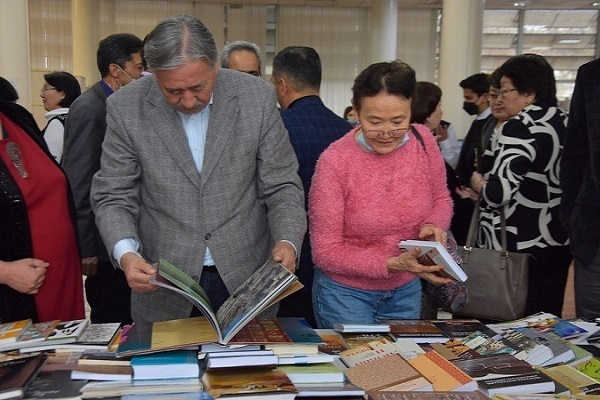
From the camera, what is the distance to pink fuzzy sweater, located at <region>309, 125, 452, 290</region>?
199cm

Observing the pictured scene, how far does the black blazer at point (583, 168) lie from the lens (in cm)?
223

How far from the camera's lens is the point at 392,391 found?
1.43 meters

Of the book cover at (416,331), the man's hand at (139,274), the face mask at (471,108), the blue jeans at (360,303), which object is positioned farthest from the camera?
the face mask at (471,108)

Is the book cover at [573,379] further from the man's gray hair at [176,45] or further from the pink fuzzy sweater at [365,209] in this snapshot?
the man's gray hair at [176,45]

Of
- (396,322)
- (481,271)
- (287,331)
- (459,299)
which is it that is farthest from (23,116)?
(481,271)

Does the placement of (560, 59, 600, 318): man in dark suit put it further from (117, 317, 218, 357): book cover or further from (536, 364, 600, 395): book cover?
(117, 317, 218, 357): book cover

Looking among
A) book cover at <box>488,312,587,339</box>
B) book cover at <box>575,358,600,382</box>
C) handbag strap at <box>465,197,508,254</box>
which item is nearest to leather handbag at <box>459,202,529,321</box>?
handbag strap at <box>465,197,508,254</box>

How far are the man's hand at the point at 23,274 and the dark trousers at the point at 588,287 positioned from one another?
184 cm

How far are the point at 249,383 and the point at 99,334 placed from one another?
0.54 metres

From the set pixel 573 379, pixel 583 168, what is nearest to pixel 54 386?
pixel 573 379

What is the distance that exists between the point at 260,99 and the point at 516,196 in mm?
1441

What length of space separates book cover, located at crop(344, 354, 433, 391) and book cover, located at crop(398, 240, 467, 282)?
0.98 feet

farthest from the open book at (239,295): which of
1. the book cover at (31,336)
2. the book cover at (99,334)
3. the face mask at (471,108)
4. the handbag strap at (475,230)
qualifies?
the face mask at (471,108)

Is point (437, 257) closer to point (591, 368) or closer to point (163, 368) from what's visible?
point (591, 368)
